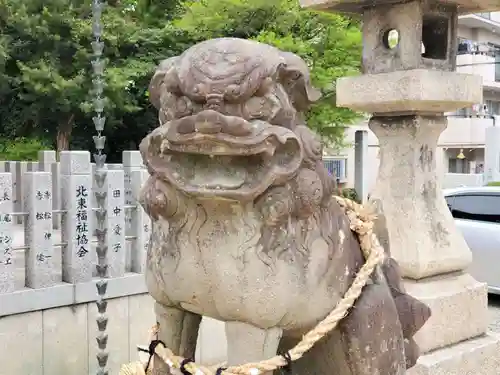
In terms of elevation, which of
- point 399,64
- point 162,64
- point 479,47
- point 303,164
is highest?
point 479,47

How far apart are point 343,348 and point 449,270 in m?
1.59

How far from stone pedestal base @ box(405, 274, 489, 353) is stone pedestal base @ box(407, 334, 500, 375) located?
4 cm

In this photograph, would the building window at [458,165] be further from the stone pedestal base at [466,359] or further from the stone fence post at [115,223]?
the stone pedestal base at [466,359]

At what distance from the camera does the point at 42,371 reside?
A: 13.5ft

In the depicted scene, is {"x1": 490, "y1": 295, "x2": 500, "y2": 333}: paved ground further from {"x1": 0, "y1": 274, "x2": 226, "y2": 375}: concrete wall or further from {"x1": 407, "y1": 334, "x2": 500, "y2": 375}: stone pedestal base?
{"x1": 0, "y1": 274, "x2": 226, "y2": 375}: concrete wall

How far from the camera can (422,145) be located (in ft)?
10.7

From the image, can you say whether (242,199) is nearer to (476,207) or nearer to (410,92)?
(410,92)

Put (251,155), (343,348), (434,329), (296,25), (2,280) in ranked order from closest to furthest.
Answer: (251,155) < (343,348) < (434,329) < (2,280) < (296,25)

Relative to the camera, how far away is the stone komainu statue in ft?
5.28

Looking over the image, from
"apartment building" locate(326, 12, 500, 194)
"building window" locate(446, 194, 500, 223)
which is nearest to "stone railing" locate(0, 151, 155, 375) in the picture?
"building window" locate(446, 194, 500, 223)

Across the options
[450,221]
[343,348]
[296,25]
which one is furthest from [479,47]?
[343,348]

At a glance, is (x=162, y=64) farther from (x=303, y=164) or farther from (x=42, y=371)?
(x=42, y=371)

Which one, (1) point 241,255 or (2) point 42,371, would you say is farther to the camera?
(2) point 42,371

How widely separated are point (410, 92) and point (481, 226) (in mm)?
4052
